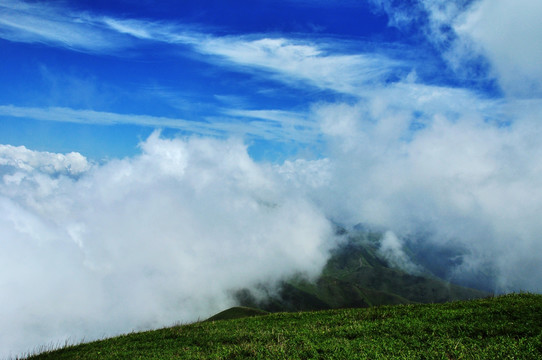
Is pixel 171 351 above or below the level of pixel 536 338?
above

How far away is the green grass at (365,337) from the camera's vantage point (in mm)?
13852

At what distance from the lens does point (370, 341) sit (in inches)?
614

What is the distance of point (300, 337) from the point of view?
17062mm

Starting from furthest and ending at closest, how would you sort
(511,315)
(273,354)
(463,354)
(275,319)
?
(275,319) < (511,315) < (273,354) < (463,354)

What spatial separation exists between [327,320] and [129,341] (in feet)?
41.6

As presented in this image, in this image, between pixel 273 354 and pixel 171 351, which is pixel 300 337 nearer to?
pixel 273 354

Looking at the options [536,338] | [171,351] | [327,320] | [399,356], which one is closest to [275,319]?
[327,320]

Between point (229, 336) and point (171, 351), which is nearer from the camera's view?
point (171, 351)

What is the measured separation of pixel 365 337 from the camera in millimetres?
16234

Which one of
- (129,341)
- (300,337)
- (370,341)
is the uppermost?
(129,341)

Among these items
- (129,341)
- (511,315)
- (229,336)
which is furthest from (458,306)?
(129,341)

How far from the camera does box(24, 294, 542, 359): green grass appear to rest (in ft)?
45.4

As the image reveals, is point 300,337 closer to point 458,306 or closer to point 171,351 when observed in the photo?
point 171,351

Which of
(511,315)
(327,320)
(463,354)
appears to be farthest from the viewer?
(327,320)
